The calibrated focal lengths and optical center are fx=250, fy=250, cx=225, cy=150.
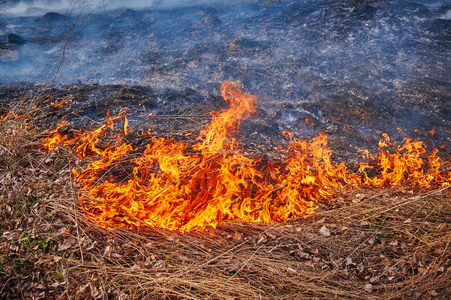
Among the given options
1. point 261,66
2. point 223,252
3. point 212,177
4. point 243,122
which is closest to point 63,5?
point 261,66

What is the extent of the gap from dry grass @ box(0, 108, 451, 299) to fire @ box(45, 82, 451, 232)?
0.24 metres

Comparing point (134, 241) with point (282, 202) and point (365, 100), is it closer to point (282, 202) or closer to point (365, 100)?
point (282, 202)

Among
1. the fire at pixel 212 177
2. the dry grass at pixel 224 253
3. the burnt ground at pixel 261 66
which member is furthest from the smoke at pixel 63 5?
the dry grass at pixel 224 253

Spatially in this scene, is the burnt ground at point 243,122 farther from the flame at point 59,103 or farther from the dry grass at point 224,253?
the flame at point 59,103

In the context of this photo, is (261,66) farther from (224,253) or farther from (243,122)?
(224,253)

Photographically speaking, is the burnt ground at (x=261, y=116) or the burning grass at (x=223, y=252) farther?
the burnt ground at (x=261, y=116)

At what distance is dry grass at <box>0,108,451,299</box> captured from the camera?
8.15 ft

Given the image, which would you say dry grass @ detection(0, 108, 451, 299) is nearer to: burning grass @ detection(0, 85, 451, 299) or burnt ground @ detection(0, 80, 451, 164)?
→ burning grass @ detection(0, 85, 451, 299)

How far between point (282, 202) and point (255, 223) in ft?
2.01

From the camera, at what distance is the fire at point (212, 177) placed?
336 cm

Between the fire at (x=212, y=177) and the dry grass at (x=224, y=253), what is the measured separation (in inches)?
9.3

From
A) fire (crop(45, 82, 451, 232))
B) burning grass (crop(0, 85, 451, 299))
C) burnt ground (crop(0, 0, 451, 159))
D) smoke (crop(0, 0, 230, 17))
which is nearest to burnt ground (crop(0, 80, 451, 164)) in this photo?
burnt ground (crop(0, 0, 451, 159))

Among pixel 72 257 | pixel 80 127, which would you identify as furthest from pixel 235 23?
pixel 72 257

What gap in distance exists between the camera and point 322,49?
28.2ft
